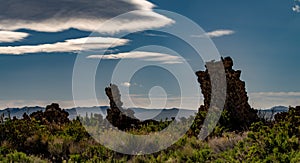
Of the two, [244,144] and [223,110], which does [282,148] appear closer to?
[244,144]

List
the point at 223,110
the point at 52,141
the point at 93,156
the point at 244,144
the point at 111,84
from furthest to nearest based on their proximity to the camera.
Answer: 1. the point at 111,84
2. the point at 223,110
3. the point at 52,141
4. the point at 93,156
5. the point at 244,144

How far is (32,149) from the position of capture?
53.5 feet

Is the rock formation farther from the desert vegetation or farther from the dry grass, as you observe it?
the dry grass

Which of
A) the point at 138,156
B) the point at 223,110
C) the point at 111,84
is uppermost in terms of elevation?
the point at 111,84

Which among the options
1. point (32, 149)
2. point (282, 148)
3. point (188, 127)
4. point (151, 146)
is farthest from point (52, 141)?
point (282, 148)

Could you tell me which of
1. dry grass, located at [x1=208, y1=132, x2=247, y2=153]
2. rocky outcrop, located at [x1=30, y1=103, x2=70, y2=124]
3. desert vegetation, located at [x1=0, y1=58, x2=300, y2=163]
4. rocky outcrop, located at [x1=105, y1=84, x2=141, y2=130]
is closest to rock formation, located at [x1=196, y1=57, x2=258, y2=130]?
desert vegetation, located at [x1=0, y1=58, x2=300, y2=163]

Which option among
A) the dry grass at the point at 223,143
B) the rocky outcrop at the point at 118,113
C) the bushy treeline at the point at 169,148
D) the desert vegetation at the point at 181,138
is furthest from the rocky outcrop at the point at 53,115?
the dry grass at the point at 223,143

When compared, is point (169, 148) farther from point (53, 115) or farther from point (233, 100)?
point (53, 115)

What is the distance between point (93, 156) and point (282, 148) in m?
5.55

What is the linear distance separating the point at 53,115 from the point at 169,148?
27.9ft

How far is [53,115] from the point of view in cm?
2188

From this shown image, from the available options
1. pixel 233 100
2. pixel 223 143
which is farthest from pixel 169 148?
pixel 233 100

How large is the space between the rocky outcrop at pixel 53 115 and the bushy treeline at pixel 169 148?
198 cm

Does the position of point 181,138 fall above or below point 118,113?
below
